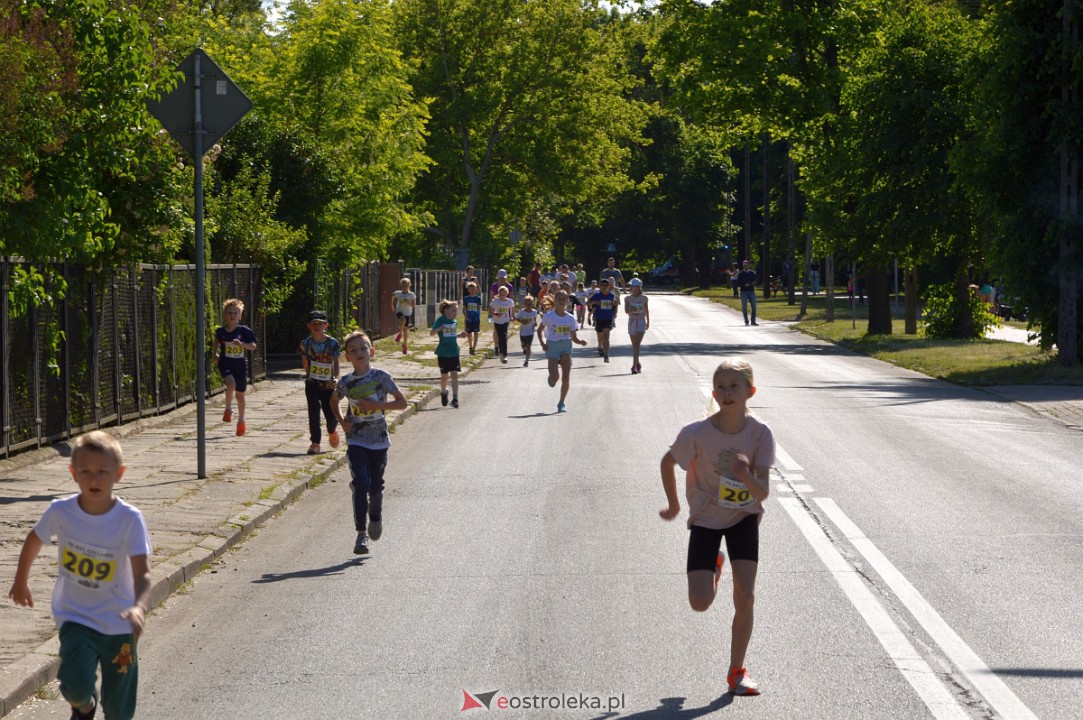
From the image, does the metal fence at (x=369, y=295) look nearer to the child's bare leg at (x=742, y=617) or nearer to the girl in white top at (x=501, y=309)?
the girl in white top at (x=501, y=309)

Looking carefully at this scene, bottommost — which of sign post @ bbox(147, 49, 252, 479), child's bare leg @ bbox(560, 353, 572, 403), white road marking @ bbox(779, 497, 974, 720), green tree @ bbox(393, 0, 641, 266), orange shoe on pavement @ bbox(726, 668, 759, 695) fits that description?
white road marking @ bbox(779, 497, 974, 720)

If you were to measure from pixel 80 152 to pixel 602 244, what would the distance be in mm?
94008

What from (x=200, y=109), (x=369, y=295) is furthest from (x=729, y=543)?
(x=369, y=295)

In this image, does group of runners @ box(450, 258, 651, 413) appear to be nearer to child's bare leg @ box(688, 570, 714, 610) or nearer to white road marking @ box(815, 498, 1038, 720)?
white road marking @ box(815, 498, 1038, 720)

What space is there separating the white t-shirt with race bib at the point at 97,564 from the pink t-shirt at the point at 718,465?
239 cm

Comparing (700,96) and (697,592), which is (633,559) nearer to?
(697,592)

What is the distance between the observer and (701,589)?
6527mm

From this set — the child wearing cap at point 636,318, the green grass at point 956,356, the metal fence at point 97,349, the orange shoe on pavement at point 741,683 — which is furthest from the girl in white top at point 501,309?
the orange shoe on pavement at point 741,683

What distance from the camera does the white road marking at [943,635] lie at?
20.2 feet

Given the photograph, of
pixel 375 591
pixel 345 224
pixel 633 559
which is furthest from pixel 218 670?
pixel 345 224

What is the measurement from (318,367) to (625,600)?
282 inches

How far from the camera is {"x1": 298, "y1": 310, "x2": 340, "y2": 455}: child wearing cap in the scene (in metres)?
14.6

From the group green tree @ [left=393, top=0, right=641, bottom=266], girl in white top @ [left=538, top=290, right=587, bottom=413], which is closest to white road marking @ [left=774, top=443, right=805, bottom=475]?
girl in white top @ [left=538, top=290, right=587, bottom=413]

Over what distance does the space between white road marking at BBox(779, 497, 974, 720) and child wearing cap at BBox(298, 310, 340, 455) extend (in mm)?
5525
